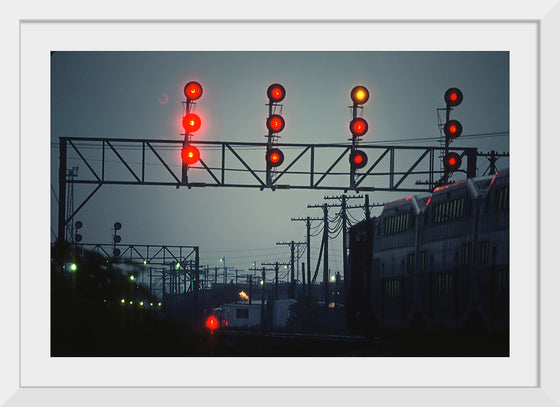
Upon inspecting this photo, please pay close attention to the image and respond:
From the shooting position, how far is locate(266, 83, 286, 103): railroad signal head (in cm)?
2288

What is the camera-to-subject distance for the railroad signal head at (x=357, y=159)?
79.7ft

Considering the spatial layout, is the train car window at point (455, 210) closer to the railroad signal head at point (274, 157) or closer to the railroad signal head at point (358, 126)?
the railroad signal head at point (358, 126)

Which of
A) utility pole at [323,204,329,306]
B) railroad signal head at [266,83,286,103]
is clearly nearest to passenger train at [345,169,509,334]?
railroad signal head at [266,83,286,103]

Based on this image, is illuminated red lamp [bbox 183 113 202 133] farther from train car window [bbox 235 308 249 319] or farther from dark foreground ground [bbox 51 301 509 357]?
train car window [bbox 235 308 249 319]

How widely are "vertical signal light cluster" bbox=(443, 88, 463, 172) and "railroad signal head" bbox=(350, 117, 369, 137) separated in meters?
2.28

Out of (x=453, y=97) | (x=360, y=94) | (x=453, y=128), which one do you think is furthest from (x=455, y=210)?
(x=360, y=94)

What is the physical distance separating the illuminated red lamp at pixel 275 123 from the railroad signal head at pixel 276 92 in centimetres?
44

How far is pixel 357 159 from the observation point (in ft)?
79.8

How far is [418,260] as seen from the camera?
27.2 meters

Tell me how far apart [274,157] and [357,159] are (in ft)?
7.23

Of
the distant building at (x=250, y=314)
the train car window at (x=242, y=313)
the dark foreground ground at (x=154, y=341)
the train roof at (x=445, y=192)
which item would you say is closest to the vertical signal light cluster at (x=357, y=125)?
the train roof at (x=445, y=192)
